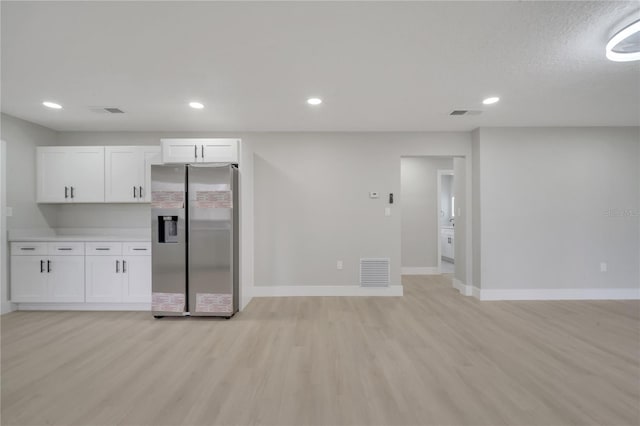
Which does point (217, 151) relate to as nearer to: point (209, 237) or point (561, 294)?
point (209, 237)

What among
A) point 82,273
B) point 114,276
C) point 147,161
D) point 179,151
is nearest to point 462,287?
point 179,151

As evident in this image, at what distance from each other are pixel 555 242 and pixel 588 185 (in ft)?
3.30

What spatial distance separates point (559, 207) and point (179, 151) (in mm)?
5545

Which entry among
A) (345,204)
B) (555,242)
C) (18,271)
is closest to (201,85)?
(345,204)

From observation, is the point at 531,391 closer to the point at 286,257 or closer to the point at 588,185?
the point at 286,257

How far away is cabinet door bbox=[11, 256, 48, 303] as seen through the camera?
378 cm

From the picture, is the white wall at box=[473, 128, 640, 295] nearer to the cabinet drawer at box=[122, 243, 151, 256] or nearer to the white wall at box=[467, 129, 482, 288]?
the white wall at box=[467, 129, 482, 288]

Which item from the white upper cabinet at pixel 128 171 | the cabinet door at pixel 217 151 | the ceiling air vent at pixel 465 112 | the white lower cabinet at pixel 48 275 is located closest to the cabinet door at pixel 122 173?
the white upper cabinet at pixel 128 171

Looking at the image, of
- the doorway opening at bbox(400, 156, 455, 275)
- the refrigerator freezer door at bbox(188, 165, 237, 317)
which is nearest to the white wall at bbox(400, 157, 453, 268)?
the doorway opening at bbox(400, 156, 455, 275)

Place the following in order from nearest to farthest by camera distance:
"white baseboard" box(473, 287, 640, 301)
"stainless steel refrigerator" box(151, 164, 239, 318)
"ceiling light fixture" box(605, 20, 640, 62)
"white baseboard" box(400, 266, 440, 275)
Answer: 1. "ceiling light fixture" box(605, 20, 640, 62)
2. "stainless steel refrigerator" box(151, 164, 239, 318)
3. "white baseboard" box(473, 287, 640, 301)
4. "white baseboard" box(400, 266, 440, 275)

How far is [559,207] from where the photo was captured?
4332 mm

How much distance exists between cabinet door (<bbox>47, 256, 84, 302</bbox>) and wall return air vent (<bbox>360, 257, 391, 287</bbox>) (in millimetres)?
3889

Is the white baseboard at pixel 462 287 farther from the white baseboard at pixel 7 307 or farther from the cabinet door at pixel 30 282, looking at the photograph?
the white baseboard at pixel 7 307

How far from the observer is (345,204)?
15.0 ft
